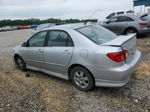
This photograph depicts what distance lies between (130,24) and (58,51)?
20.5 feet

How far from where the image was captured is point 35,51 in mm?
4105

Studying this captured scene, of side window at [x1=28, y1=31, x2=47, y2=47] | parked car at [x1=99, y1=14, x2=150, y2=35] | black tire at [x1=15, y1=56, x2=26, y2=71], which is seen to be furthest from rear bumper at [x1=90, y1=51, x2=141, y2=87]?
parked car at [x1=99, y1=14, x2=150, y2=35]

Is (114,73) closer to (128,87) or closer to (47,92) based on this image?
(128,87)

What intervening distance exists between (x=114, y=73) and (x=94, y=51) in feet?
1.82

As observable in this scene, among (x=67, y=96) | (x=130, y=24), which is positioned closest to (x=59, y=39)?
(x=67, y=96)

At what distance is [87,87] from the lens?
3.26m

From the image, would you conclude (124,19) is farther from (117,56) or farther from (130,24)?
(117,56)

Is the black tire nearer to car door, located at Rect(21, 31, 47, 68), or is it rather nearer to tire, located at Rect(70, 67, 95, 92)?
car door, located at Rect(21, 31, 47, 68)

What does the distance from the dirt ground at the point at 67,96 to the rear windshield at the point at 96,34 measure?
113cm

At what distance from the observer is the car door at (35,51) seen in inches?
157

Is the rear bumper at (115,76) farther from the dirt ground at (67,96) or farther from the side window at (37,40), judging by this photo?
the side window at (37,40)

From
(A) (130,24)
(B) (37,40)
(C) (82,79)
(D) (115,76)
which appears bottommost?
(C) (82,79)

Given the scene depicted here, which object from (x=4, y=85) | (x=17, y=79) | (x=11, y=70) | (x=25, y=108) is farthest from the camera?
(x=11, y=70)

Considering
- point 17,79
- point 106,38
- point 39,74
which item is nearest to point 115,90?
point 106,38
